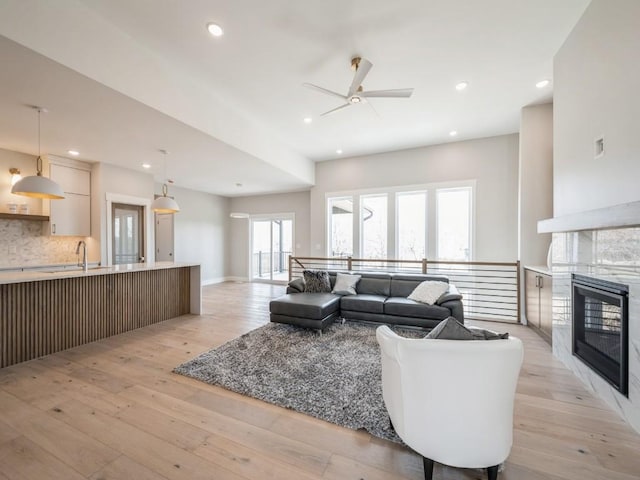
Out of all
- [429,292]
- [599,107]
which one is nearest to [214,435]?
[429,292]

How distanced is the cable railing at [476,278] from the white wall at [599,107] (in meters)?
2.11

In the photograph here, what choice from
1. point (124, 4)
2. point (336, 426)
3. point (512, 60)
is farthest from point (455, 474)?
point (124, 4)

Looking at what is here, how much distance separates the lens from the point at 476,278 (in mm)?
5426

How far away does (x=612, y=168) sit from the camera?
2.20 m

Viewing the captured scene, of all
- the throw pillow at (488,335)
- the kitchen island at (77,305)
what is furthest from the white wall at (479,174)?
the kitchen island at (77,305)

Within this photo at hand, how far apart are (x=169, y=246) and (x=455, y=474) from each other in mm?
7574

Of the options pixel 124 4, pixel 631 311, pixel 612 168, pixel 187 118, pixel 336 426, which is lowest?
pixel 336 426

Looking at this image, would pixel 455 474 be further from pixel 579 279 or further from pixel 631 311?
pixel 579 279

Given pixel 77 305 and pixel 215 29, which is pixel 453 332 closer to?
pixel 215 29

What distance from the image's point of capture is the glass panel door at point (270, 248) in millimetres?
8422

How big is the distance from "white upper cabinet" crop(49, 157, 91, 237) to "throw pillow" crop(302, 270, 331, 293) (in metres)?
4.42

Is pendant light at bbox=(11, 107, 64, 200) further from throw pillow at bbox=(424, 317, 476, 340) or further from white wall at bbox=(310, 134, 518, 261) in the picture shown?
white wall at bbox=(310, 134, 518, 261)

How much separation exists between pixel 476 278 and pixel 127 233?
7.37m

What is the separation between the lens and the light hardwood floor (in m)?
1.56
